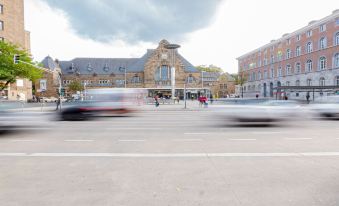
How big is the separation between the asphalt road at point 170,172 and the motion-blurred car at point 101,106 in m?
6.12

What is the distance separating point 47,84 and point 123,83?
22164 mm

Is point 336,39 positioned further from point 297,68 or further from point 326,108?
point 326,108

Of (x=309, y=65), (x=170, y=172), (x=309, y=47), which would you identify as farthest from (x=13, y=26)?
(x=309, y=65)

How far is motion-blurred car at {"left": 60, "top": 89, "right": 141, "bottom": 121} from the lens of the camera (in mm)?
13906

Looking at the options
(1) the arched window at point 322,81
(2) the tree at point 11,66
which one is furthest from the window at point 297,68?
(2) the tree at point 11,66

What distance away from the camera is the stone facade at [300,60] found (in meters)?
38.4

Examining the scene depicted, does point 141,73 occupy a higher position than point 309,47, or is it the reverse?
point 309,47

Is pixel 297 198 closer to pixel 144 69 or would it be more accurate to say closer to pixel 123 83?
pixel 144 69

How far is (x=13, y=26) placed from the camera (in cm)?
4597

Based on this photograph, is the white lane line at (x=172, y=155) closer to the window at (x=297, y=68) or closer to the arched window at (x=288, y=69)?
the window at (x=297, y=68)

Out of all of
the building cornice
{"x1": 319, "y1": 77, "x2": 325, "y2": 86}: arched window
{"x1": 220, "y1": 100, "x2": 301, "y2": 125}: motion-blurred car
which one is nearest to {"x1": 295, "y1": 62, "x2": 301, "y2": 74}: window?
{"x1": 319, "y1": 77, "x2": 325, "y2": 86}: arched window

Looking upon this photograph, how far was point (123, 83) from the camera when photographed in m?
67.4

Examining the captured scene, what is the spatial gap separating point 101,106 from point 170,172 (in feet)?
36.5

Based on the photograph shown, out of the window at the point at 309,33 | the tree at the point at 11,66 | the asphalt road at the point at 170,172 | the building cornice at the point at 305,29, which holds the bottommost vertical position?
the asphalt road at the point at 170,172
